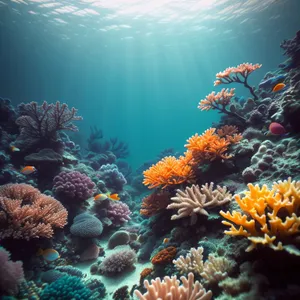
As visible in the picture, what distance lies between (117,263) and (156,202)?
5.11 ft

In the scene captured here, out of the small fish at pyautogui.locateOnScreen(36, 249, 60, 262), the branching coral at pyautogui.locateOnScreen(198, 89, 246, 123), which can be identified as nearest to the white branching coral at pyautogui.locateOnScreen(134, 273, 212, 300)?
the small fish at pyautogui.locateOnScreen(36, 249, 60, 262)

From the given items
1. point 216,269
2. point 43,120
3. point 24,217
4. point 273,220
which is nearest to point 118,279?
point 24,217

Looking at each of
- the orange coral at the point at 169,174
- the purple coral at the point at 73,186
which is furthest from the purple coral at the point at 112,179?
the orange coral at the point at 169,174

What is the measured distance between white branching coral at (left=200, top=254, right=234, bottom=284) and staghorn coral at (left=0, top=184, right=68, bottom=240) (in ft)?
9.93

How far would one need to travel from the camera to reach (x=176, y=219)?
14.1 ft

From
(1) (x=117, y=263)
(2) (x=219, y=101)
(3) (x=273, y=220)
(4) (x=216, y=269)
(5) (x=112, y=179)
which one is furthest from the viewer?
(5) (x=112, y=179)

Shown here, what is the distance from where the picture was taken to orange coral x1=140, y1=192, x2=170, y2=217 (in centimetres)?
460

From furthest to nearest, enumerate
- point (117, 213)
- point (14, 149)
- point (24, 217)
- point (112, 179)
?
1. point (112, 179)
2. point (14, 149)
3. point (117, 213)
4. point (24, 217)

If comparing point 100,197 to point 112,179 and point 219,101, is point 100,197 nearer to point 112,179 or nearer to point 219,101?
point 112,179

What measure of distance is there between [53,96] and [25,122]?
4787cm

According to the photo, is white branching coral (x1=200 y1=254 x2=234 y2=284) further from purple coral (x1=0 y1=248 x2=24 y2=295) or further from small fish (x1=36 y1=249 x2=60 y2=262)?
A: small fish (x1=36 y1=249 x2=60 y2=262)

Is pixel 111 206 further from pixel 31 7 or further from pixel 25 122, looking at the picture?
pixel 31 7

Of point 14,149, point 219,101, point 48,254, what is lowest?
point 48,254

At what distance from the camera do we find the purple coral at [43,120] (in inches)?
286
